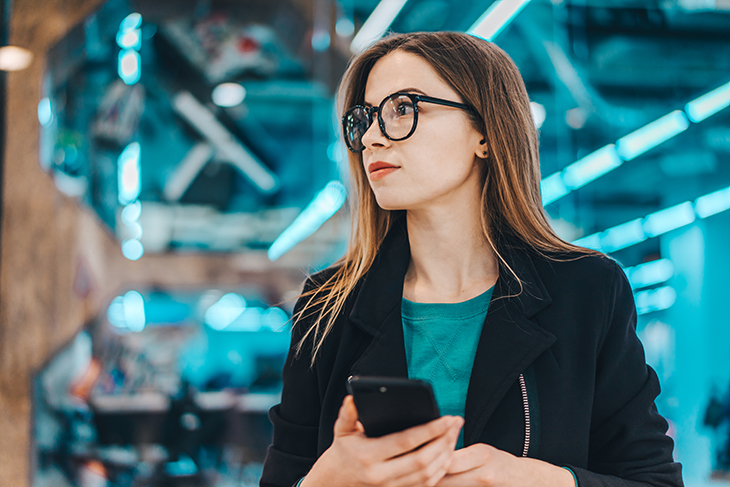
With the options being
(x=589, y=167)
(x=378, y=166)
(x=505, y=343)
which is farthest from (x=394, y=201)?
(x=589, y=167)

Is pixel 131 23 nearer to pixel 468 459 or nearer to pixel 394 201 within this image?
pixel 394 201

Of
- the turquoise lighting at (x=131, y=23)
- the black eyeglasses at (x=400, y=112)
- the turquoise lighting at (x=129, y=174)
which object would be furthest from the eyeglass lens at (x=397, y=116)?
the turquoise lighting at (x=131, y=23)

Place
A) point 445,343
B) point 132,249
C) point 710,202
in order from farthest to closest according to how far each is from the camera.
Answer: point 710,202, point 132,249, point 445,343

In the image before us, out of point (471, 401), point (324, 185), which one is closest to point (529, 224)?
point (471, 401)

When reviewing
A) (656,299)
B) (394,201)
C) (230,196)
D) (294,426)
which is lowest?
(656,299)

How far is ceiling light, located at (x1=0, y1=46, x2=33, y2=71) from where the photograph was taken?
12.7 feet

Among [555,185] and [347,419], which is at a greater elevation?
[555,185]

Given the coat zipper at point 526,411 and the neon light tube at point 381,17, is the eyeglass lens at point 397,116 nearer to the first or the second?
the coat zipper at point 526,411

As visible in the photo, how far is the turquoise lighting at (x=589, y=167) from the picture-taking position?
4.43 m

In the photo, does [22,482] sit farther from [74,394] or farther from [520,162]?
[520,162]

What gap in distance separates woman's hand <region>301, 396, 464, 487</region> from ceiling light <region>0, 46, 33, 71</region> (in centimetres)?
419

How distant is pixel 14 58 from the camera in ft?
12.8

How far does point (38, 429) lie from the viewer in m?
3.77

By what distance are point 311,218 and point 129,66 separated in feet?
6.01
